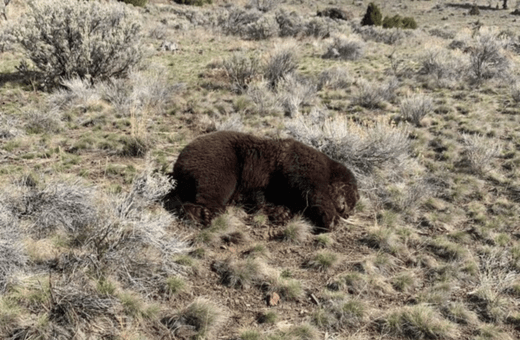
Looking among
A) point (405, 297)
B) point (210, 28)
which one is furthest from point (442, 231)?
point (210, 28)

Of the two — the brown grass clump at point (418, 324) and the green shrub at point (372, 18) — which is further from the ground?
the green shrub at point (372, 18)

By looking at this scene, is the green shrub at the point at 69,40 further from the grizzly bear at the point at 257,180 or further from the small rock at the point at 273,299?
the small rock at the point at 273,299

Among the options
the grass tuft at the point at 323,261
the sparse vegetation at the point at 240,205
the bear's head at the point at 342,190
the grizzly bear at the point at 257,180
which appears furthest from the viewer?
the bear's head at the point at 342,190

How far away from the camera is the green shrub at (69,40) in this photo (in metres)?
9.70

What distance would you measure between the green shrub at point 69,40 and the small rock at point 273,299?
7.70 m

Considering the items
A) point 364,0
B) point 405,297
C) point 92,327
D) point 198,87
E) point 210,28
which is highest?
point 364,0

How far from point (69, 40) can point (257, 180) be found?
286 inches

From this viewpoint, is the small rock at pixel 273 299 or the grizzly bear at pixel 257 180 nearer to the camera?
the small rock at pixel 273 299

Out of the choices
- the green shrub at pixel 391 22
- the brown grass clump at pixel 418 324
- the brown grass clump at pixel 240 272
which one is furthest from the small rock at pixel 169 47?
the green shrub at pixel 391 22

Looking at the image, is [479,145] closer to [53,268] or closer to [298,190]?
[298,190]

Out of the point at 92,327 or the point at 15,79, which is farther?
the point at 15,79

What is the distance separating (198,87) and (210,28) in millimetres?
11354

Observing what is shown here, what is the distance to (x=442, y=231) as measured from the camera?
571cm

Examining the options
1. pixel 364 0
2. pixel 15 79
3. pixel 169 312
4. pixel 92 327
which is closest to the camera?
pixel 92 327
